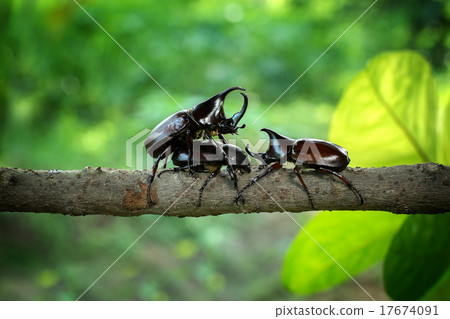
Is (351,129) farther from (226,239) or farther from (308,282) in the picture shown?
(226,239)

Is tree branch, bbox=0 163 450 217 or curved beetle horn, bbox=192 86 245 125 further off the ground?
curved beetle horn, bbox=192 86 245 125

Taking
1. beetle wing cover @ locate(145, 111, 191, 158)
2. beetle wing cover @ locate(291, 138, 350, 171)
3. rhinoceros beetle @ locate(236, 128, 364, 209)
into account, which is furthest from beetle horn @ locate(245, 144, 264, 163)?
beetle wing cover @ locate(145, 111, 191, 158)

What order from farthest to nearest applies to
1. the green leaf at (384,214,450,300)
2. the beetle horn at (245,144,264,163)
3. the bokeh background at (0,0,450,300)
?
the bokeh background at (0,0,450,300) → the beetle horn at (245,144,264,163) → the green leaf at (384,214,450,300)

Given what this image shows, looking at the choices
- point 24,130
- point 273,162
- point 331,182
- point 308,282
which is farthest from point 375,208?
point 24,130

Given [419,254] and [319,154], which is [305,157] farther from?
[419,254]

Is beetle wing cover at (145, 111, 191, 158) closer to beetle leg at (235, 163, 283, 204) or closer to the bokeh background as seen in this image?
beetle leg at (235, 163, 283, 204)

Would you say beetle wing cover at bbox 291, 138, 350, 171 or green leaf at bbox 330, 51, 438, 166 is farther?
green leaf at bbox 330, 51, 438, 166

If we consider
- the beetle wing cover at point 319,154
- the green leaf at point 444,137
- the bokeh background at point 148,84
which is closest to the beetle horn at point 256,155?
the beetle wing cover at point 319,154

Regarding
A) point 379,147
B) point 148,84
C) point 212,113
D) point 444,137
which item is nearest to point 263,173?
point 212,113
